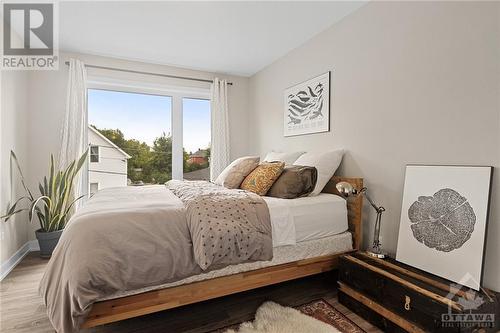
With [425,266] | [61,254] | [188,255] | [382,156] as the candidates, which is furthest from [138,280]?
[382,156]

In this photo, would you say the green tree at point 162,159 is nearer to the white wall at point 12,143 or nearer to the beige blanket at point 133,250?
the white wall at point 12,143

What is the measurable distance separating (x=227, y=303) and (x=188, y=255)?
0.69 m

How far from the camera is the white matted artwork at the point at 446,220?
4.87 feet

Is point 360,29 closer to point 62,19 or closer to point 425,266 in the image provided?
point 425,266

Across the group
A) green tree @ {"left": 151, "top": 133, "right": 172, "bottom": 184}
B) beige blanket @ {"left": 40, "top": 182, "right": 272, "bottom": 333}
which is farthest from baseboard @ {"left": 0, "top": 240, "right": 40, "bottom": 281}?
green tree @ {"left": 151, "top": 133, "right": 172, "bottom": 184}

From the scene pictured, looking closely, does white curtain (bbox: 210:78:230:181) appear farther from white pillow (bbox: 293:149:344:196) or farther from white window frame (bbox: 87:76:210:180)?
white pillow (bbox: 293:149:344:196)

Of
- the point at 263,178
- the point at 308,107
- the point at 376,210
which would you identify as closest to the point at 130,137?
the point at 263,178

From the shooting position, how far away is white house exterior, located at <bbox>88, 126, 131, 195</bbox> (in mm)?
3534

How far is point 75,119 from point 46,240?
1.49m

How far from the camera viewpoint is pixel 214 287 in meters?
1.67

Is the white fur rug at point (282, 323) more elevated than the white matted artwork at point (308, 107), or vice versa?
the white matted artwork at point (308, 107)

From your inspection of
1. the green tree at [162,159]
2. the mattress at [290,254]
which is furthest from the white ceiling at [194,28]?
the mattress at [290,254]

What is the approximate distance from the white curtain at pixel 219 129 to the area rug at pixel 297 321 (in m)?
2.50

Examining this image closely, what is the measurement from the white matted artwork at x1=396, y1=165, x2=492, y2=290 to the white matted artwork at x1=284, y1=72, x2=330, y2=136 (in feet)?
3.64
